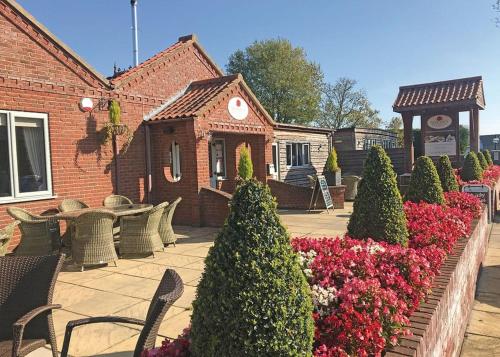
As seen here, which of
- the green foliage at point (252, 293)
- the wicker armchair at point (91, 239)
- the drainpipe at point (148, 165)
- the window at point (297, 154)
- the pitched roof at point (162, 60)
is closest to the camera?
the green foliage at point (252, 293)

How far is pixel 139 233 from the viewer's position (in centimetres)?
738

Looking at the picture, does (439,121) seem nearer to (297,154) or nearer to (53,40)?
(297,154)

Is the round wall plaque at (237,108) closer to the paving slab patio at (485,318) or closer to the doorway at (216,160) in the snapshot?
the doorway at (216,160)

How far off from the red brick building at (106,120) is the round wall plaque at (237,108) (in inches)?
1.2

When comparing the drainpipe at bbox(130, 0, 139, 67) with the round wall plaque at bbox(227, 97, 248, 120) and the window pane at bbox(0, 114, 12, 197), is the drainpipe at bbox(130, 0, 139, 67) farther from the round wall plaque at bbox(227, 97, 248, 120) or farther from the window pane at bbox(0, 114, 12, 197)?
the window pane at bbox(0, 114, 12, 197)

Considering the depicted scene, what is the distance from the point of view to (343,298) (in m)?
2.79

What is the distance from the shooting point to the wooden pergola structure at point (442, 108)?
49.7 ft

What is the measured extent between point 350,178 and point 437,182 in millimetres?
9332

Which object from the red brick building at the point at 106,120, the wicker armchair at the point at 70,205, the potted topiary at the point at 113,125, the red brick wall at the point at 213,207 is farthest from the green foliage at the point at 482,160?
the wicker armchair at the point at 70,205

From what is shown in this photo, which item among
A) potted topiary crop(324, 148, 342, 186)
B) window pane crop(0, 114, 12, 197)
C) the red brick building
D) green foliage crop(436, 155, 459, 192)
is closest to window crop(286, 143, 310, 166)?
potted topiary crop(324, 148, 342, 186)

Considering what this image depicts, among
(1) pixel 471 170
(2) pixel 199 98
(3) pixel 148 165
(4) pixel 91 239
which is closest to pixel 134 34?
(2) pixel 199 98

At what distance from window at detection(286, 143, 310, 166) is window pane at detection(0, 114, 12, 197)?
1236 centimetres

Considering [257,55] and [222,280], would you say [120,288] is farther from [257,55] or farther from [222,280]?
[257,55]

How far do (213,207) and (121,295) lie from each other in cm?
521
